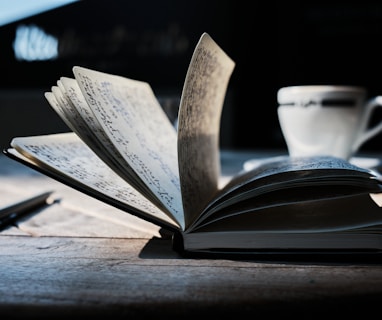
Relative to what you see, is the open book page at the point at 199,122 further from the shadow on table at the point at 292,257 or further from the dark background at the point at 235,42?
the dark background at the point at 235,42

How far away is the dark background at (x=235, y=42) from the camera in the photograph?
2.76 meters

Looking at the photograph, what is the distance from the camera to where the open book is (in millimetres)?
311

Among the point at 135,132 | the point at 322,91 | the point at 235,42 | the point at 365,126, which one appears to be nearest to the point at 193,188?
the point at 135,132

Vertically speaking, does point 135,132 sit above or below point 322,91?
below

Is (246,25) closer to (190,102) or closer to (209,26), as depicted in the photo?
(209,26)

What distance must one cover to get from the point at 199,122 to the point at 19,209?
0.70 ft

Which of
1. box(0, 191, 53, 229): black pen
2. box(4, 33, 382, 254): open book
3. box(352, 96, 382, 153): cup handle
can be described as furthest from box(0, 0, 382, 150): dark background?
box(4, 33, 382, 254): open book

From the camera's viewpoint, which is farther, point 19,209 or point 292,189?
point 19,209

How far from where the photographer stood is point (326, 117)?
77cm

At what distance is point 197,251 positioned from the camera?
1.02 ft

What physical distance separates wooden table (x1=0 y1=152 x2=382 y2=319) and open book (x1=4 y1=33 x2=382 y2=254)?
0.02m

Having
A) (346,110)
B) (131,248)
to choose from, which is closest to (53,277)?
(131,248)

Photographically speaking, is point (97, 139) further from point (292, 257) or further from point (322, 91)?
point (322, 91)

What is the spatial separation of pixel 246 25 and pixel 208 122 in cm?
242
